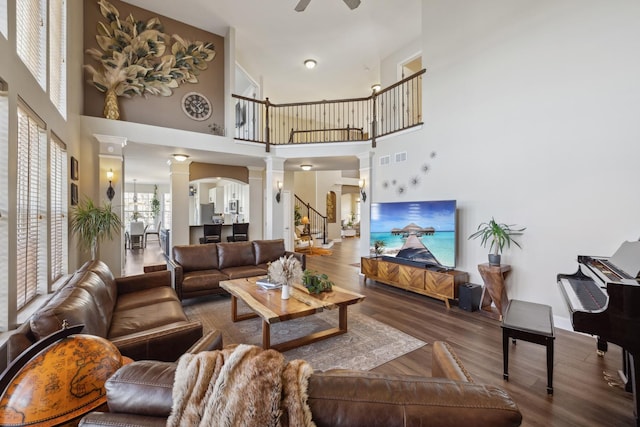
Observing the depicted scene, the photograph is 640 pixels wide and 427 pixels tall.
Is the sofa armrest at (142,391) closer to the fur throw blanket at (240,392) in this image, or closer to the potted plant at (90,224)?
the fur throw blanket at (240,392)

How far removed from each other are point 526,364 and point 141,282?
13.3 feet

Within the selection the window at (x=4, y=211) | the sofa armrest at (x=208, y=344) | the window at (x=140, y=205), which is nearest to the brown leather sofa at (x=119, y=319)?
the sofa armrest at (x=208, y=344)

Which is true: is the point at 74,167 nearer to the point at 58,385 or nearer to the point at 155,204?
the point at 58,385

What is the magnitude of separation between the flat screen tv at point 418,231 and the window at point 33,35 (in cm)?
470

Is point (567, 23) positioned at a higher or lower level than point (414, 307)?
higher

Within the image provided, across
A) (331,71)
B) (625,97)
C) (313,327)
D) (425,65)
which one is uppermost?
(331,71)

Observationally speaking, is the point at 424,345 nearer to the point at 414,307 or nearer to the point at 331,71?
the point at 414,307

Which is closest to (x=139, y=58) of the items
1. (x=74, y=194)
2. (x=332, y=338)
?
(x=74, y=194)

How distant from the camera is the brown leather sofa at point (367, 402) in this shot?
0.77 metres

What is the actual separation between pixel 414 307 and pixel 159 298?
→ 3285mm

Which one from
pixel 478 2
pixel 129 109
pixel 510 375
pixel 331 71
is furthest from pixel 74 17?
pixel 510 375

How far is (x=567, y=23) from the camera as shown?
10.5 feet

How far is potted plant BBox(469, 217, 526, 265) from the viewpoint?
142 inches

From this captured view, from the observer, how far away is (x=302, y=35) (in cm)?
632
